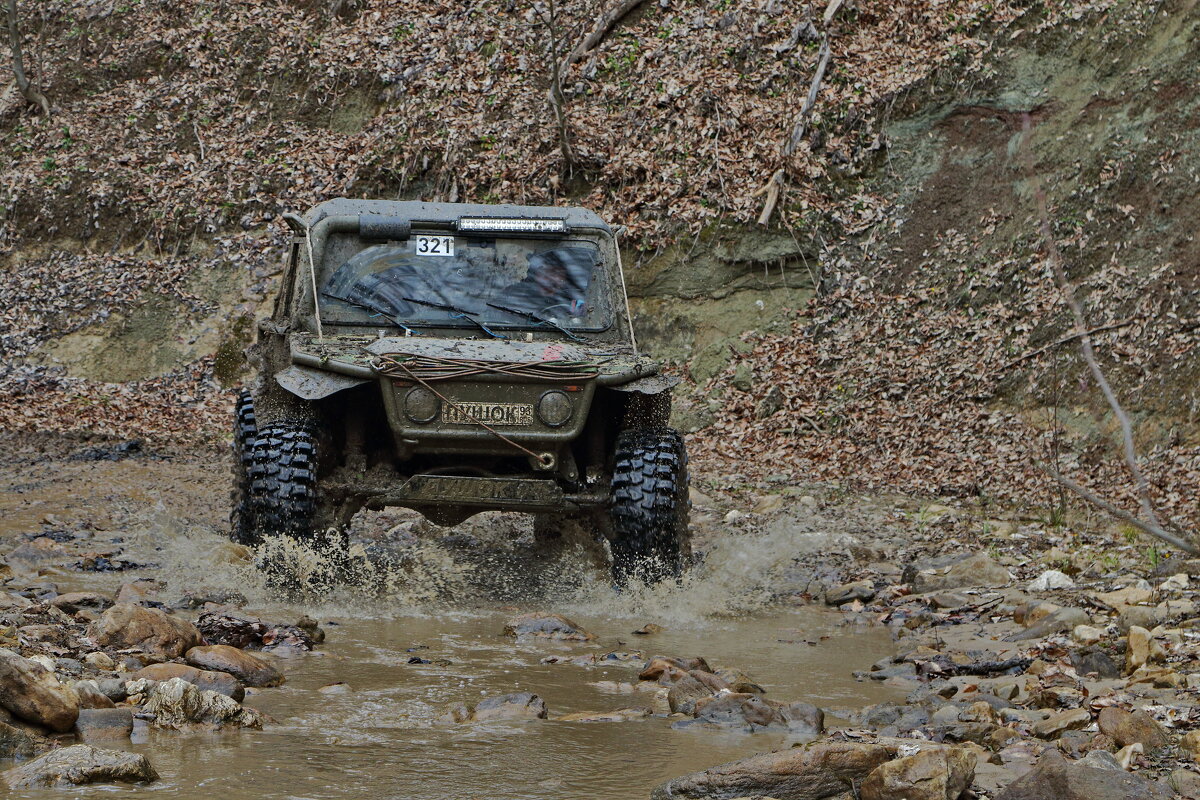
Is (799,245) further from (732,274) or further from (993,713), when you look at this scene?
(993,713)

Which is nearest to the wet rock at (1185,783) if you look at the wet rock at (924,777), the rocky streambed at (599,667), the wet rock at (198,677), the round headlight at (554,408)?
the rocky streambed at (599,667)

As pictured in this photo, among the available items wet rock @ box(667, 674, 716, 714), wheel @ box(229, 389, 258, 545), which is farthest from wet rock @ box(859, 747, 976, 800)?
wheel @ box(229, 389, 258, 545)

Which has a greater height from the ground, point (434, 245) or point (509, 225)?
point (509, 225)

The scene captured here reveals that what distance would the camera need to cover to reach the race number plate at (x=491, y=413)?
21.4 ft

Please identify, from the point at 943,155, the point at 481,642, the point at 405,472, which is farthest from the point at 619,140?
the point at 481,642

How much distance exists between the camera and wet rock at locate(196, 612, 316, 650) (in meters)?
5.32

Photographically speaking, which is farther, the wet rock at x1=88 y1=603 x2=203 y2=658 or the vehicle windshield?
the vehicle windshield

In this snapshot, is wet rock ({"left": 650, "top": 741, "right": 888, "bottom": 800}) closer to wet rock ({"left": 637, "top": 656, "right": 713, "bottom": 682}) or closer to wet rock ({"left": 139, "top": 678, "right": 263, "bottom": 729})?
wet rock ({"left": 139, "top": 678, "right": 263, "bottom": 729})

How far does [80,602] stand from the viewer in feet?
19.0

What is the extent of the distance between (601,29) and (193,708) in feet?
48.1

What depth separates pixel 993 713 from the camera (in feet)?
14.0

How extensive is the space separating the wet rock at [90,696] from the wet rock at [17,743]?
34 centimetres

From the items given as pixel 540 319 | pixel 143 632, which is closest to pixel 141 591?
pixel 143 632

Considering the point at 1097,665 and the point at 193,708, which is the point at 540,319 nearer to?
the point at 1097,665
